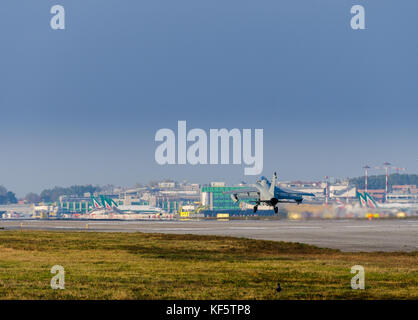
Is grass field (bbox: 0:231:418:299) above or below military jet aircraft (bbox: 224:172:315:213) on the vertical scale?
below

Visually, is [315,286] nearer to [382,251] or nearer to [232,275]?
→ [232,275]

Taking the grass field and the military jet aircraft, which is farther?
the military jet aircraft

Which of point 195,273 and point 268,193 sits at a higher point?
point 268,193

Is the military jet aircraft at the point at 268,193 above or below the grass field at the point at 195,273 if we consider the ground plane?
above

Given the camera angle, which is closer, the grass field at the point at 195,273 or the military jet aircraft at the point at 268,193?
the grass field at the point at 195,273

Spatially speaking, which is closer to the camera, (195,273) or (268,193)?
(195,273)
